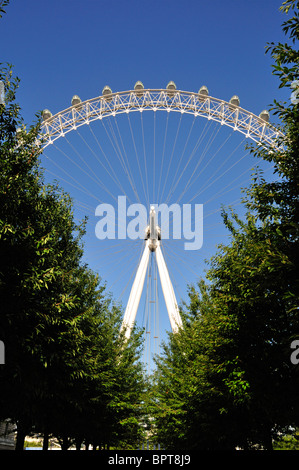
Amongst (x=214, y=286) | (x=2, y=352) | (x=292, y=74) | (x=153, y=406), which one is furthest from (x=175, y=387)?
(x=292, y=74)

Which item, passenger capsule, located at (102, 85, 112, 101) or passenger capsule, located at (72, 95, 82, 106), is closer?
passenger capsule, located at (72, 95, 82, 106)

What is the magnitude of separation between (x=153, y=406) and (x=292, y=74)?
27506 mm

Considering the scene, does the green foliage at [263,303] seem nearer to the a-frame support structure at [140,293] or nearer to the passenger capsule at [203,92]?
the a-frame support structure at [140,293]

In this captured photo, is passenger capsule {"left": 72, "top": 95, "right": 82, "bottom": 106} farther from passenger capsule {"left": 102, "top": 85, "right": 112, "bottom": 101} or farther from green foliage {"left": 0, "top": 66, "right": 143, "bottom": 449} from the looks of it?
green foliage {"left": 0, "top": 66, "right": 143, "bottom": 449}

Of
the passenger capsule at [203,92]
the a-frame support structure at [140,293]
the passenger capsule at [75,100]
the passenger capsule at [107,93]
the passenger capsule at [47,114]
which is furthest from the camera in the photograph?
the passenger capsule at [203,92]

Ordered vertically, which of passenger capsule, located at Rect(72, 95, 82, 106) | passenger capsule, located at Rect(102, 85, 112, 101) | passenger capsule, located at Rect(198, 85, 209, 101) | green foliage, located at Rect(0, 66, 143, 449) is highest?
passenger capsule, located at Rect(198, 85, 209, 101)

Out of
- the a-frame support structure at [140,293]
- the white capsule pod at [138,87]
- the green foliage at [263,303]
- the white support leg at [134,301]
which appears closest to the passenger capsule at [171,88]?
the white capsule pod at [138,87]

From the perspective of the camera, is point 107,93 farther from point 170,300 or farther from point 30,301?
point 30,301

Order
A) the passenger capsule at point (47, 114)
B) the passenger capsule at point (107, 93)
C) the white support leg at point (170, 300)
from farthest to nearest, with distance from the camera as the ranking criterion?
the passenger capsule at point (107, 93)
the white support leg at point (170, 300)
the passenger capsule at point (47, 114)

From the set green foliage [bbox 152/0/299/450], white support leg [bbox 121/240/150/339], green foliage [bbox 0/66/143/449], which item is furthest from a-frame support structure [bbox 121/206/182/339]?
green foliage [bbox 0/66/143/449]

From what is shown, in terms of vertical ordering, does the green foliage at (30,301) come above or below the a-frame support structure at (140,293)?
below

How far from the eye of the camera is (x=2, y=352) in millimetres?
9320

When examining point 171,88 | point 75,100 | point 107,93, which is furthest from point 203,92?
A: point 75,100

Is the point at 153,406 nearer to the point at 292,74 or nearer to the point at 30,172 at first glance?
the point at 30,172
